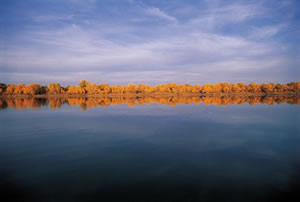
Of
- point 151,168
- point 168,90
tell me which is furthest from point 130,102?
point 168,90

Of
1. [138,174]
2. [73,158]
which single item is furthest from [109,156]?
[138,174]

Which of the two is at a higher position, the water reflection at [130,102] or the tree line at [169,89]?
the tree line at [169,89]

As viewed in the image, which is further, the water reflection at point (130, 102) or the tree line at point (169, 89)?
the tree line at point (169, 89)

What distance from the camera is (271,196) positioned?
548 centimetres

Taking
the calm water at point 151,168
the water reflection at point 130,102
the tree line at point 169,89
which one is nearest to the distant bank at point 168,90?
the tree line at point 169,89

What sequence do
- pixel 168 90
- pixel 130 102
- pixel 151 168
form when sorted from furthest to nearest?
pixel 168 90
pixel 130 102
pixel 151 168

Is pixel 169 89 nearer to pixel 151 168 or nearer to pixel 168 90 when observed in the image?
pixel 168 90

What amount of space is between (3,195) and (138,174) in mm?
4295

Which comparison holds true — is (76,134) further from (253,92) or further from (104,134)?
(253,92)

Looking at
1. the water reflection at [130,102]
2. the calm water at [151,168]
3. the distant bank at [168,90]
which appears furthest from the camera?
the distant bank at [168,90]

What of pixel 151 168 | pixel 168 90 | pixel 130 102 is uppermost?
pixel 168 90

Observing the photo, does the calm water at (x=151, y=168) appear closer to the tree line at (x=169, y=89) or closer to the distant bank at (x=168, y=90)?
the distant bank at (x=168, y=90)

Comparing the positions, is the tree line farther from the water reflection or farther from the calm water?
the calm water

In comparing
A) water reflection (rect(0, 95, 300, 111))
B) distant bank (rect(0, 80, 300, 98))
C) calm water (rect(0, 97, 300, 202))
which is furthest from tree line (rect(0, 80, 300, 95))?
calm water (rect(0, 97, 300, 202))
